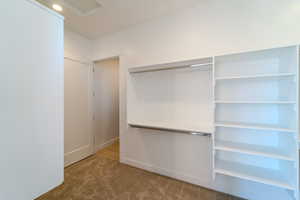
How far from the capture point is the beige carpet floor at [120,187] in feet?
5.95

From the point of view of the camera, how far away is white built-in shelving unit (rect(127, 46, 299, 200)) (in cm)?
144

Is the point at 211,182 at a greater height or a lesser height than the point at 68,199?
greater

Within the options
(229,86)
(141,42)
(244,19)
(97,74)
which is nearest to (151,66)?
(141,42)

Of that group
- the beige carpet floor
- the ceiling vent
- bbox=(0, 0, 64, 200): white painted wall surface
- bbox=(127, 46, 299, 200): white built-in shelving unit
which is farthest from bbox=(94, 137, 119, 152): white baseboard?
the ceiling vent

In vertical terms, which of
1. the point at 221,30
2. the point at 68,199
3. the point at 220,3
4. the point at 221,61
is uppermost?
the point at 220,3

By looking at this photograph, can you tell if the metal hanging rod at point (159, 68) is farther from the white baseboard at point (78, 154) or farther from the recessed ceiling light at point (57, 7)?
the white baseboard at point (78, 154)

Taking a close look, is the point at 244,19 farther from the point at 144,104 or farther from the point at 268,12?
the point at 144,104

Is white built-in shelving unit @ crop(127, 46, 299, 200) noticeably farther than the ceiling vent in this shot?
No

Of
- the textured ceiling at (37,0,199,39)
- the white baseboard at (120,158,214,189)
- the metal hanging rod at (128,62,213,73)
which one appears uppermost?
the textured ceiling at (37,0,199,39)

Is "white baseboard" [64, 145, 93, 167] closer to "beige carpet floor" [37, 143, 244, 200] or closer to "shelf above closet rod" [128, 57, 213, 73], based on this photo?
"beige carpet floor" [37, 143, 244, 200]

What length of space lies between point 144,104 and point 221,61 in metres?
1.46

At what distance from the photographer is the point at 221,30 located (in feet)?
5.96

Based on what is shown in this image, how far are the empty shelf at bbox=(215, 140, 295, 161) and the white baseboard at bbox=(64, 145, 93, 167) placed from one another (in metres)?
2.76

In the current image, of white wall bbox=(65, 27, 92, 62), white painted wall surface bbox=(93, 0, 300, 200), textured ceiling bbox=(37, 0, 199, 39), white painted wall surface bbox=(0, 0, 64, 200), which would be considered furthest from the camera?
white wall bbox=(65, 27, 92, 62)
